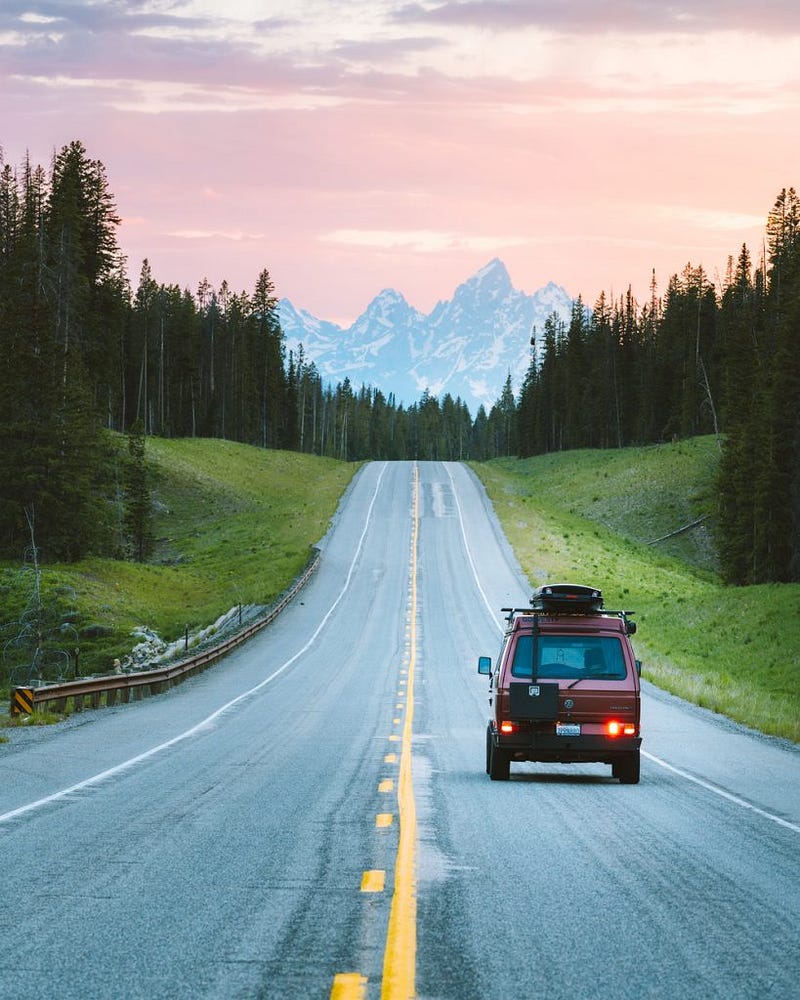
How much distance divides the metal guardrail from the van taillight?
1281 centimetres

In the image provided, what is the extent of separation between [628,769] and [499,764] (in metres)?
1.68

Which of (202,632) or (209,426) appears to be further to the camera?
(209,426)

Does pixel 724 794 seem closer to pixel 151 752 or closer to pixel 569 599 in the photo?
pixel 569 599

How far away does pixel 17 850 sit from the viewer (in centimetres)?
991

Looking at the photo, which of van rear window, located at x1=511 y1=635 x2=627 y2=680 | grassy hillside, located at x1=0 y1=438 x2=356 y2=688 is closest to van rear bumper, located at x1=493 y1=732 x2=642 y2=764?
van rear window, located at x1=511 y1=635 x2=627 y2=680

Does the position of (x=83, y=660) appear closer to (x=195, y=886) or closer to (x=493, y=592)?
(x=493, y=592)

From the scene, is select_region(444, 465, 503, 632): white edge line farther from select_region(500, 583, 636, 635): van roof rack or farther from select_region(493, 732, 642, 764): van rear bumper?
select_region(493, 732, 642, 764): van rear bumper

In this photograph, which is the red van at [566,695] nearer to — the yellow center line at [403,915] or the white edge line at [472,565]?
the yellow center line at [403,915]

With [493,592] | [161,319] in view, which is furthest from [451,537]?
[161,319]

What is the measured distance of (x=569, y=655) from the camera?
1655cm

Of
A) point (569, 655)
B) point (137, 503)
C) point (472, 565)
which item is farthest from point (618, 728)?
point (137, 503)

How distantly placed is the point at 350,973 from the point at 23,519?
5506 centimetres

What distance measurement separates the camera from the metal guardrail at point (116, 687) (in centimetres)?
2470

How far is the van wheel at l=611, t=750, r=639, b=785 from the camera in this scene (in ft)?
52.9
